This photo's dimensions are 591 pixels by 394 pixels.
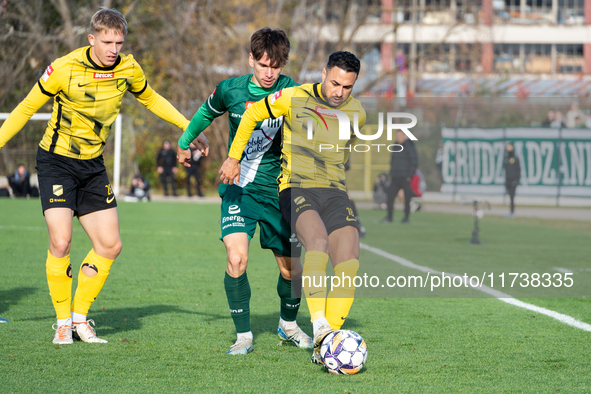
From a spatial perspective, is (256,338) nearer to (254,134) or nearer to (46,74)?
Result: (254,134)

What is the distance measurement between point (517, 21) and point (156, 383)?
50732mm

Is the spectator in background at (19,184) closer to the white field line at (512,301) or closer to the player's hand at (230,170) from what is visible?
the white field line at (512,301)

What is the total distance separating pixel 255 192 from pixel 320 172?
0.50 m

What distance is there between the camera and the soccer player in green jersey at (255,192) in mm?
4465

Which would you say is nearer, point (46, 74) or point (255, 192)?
point (46, 74)

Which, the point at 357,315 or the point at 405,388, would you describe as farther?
the point at 357,315

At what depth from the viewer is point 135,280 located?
7.38 m

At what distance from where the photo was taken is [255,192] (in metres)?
4.70

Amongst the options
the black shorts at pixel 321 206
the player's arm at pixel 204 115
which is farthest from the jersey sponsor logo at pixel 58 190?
the black shorts at pixel 321 206

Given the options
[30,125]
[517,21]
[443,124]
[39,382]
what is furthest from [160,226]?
[517,21]

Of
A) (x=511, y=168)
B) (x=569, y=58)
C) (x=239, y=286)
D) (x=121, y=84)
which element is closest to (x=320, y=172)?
(x=239, y=286)

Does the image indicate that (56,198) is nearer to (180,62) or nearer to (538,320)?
(538,320)

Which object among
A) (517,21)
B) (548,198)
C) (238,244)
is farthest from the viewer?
(517,21)

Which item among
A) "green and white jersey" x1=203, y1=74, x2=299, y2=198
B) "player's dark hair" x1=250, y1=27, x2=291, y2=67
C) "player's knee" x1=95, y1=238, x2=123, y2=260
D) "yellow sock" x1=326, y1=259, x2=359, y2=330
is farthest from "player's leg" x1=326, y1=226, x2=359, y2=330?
"player's knee" x1=95, y1=238, x2=123, y2=260
